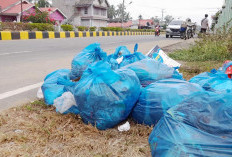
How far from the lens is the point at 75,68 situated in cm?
289

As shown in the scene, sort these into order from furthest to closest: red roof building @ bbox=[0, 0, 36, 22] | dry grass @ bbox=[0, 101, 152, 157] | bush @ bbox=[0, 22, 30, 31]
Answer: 1. red roof building @ bbox=[0, 0, 36, 22]
2. bush @ bbox=[0, 22, 30, 31]
3. dry grass @ bbox=[0, 101, 152, 157]

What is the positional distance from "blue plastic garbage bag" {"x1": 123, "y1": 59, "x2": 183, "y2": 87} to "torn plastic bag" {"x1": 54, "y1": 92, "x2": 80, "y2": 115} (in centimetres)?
63

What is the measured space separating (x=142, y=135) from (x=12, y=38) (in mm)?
11260

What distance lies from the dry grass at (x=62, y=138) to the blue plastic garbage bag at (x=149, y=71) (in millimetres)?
470

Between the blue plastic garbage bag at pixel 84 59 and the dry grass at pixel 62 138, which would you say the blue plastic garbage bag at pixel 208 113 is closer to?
the dry grass at pixel 62 138

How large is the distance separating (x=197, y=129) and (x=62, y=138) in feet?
3.19

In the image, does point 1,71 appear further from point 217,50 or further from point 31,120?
point 217,50

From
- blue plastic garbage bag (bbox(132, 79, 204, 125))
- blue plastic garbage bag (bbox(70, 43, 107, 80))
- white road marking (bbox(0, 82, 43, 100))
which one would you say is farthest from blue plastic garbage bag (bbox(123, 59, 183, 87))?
white road marking (bbox(0, 82, 43, 100))

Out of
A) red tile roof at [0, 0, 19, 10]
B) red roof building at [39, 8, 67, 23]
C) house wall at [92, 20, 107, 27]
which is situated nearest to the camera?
red tile roof at [0, 0, 19, 10]

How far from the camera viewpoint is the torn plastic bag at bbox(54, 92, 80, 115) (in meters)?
2.19

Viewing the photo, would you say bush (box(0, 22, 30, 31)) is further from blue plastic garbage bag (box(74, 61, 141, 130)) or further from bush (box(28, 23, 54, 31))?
blue plastic garbage bag (box(74, 61, 141, 130))

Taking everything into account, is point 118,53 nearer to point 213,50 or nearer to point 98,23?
point 213,50

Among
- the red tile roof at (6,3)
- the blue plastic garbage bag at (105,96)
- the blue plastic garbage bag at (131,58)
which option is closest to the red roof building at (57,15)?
the red tile roof at (6,3)

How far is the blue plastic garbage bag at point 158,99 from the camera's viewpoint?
6.40 ft
